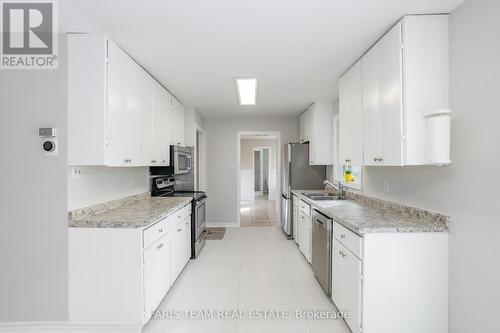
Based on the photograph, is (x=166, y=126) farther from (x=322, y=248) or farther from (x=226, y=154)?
(x=322, y=248)

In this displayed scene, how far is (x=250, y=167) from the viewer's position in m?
10.2

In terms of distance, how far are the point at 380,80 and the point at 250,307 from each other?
2.39m

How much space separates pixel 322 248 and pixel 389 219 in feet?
2.67

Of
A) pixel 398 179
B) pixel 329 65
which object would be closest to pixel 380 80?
pixel 329 65

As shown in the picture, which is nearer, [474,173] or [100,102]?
[474,173]

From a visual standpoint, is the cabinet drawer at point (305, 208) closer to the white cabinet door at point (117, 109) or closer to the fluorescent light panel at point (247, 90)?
the fluorescent light panel at point (247, 90)

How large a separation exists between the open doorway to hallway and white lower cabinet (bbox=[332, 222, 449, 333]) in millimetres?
5810

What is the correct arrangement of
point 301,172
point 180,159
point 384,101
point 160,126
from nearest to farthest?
point 384,101, point 160,126, point 180,159, point 301,172

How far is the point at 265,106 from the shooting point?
462 cm

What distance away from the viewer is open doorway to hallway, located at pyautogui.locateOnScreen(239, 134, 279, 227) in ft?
29.3

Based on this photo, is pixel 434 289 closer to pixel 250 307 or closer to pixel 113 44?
pixel 250 307

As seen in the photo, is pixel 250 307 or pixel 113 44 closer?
pixel 113 44

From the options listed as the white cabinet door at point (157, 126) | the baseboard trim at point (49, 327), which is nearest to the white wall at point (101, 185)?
the white cabinet door at point (157, 126)

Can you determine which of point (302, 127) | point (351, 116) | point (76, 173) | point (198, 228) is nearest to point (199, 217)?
point (198, 228)
